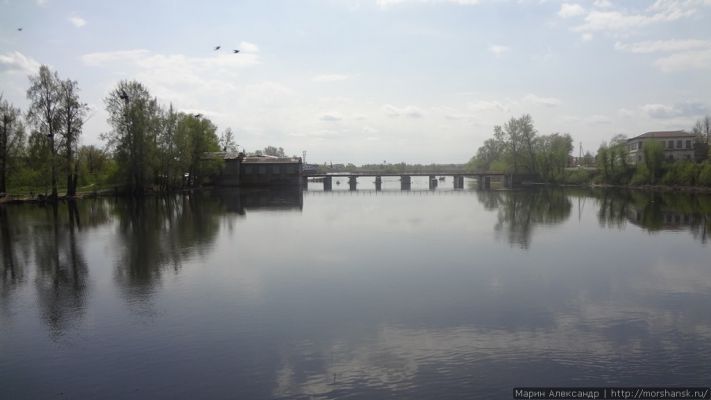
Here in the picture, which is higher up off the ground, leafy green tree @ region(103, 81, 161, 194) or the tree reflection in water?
leafy green tree @ region(103, 81, 161, 194)

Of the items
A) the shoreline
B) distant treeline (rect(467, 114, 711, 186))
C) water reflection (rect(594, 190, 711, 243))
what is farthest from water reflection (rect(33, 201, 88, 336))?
distant treeline (rect(467, 114, 711, 186))

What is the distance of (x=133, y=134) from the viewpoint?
61.4 meters

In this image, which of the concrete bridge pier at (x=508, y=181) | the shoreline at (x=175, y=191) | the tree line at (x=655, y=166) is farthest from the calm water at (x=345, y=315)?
the concrete bridge pier at (x=508, y=181)

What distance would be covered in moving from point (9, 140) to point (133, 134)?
12565mm

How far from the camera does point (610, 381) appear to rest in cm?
1045

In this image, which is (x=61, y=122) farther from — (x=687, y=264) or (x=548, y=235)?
(x=687, y=264)

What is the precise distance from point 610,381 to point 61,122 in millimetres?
59618

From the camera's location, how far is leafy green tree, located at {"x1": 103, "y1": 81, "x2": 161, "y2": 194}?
6138 centimetres

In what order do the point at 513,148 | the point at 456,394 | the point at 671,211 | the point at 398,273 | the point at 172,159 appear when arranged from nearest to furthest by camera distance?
1. the point at 456,394
2. the point at 398,273
3. the point at 671,211
4. the point at 172,159
5. the point at 513,148

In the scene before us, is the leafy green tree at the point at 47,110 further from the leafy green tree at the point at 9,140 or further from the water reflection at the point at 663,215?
the water reflection at the point at 663,215

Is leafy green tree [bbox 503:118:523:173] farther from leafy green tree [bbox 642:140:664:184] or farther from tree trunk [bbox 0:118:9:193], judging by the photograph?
tree trunk [bbox 0:118:9:193]

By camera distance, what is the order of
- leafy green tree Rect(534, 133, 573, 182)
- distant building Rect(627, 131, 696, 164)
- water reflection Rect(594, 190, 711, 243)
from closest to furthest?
water reflection Rect(594, 190, 711, 243), distant building Rect(627, 131, 696, 164), leafy green tree Rect(534, 133, 573, 182)

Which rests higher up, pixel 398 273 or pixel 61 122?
pixel 61 122

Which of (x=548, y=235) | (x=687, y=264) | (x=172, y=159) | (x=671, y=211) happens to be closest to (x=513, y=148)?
(x=671, y=211)
